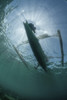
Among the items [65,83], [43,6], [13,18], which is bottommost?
[13,18]

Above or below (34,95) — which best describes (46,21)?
below

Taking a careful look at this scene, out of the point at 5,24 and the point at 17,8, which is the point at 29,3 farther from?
the point at 5,24

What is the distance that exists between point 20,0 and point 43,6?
69.2 inches

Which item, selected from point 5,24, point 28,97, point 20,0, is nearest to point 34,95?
point 28,97

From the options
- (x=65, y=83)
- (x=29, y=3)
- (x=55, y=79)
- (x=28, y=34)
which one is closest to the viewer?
(x=28, y=34)

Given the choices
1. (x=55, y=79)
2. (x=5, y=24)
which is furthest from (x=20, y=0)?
(x=55, y=79)

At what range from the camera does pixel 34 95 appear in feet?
130

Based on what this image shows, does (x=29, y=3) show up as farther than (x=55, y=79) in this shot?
No

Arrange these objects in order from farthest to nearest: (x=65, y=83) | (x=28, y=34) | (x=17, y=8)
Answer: (x=65, y=83)
(x=17, y=8)
(x=28, y=34)

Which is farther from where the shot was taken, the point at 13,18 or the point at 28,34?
the point at 13,18

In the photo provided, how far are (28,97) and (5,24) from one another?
31.6 meters

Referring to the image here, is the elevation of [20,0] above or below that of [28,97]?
below

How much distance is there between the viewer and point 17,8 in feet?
33.3

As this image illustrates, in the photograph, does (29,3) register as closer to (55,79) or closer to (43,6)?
(43,6)
